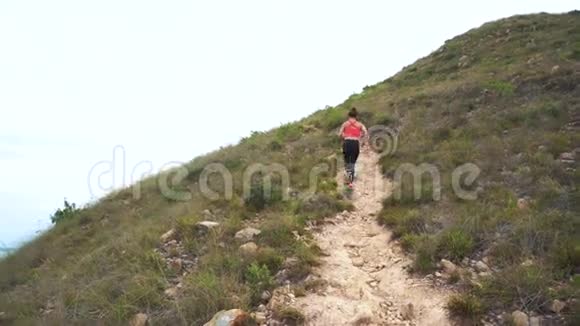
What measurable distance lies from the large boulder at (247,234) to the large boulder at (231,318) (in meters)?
2.17

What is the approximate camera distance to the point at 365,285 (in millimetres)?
7094

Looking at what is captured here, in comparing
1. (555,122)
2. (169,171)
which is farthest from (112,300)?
(555,122)

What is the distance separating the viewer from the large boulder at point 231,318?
6031 millimetres

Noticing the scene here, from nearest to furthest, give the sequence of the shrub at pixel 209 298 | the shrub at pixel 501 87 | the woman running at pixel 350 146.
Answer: the shrub at pixel 209 298
the woman running at pixel 350 146
the shrub at pixel 501 87

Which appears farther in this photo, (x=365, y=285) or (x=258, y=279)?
(x=365, y=285)

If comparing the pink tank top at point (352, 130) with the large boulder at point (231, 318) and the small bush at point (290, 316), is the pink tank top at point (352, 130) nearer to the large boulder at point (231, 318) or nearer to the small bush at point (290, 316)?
the small bush at point (290, 316)

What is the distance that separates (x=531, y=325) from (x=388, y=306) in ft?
5.68

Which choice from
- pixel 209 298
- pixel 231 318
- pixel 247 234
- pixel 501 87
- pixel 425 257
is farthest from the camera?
pixel 501 87

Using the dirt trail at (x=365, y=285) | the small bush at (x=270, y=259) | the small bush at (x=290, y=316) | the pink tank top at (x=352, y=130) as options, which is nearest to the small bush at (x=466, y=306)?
the dirt trail at (x=365, y=285)

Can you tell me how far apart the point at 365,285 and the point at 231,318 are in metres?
2.11

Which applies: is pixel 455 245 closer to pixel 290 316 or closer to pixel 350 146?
pixel 290 316

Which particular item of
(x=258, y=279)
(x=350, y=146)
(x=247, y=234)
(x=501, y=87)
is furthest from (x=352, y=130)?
(x=501, y=87)

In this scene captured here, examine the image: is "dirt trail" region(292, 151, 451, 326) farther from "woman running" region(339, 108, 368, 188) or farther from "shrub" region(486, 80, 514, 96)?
"shrub" region(486, 80, 514, 96)

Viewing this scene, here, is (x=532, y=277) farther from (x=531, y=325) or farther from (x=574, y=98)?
(x=574, y=98)
